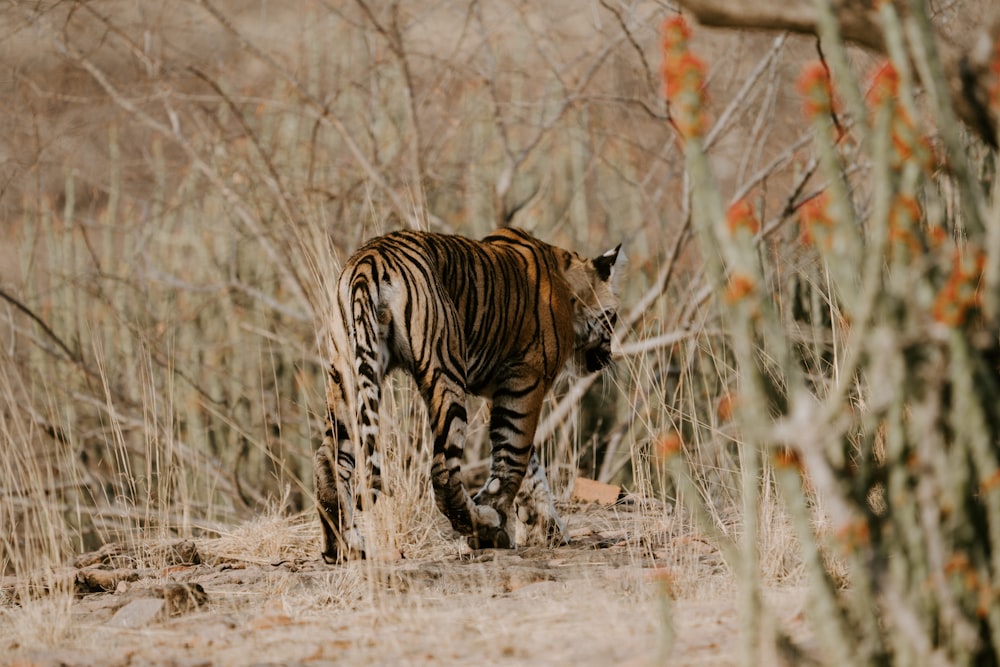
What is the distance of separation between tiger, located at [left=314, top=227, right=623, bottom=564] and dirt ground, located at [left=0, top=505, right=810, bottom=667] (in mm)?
316

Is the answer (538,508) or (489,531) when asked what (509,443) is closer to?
(538,508)

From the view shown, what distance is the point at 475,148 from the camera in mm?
9289

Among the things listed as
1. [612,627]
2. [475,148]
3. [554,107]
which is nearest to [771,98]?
[554,107]

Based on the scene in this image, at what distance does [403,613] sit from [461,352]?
6.12 ft

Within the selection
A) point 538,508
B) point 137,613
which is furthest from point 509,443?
point 137,613

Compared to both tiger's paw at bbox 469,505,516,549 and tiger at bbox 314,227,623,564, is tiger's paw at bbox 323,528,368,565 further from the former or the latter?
tiger's paw at bbox 469,505,516,549

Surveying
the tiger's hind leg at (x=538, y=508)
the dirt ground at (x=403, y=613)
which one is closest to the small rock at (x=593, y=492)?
the tiger's hind leg at (x=538, y=508)

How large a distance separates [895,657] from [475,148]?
7.41m

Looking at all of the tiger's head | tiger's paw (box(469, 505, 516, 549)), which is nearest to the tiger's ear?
the tiger's head

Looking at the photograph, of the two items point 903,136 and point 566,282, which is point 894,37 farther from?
point 566,282

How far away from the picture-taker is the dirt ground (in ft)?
9.98

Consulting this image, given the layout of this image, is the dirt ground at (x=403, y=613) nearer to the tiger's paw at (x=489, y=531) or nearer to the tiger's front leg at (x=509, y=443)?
the tiger's paw at (x=489, y=531)

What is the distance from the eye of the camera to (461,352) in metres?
5.19

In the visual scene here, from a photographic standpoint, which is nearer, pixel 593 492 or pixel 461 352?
pixel 461 352
